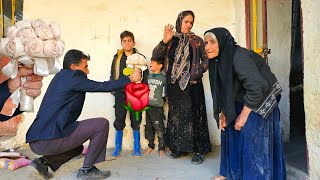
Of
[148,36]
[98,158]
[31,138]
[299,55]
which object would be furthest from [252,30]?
[31,138]

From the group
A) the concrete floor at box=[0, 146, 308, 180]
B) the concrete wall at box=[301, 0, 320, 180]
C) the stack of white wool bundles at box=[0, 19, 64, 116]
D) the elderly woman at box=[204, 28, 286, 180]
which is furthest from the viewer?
the concrete floor at box=[0, 146, 308, 180]

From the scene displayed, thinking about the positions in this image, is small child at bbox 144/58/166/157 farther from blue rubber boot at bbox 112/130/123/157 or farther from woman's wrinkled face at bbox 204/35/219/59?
woman's wrinkled face at bbox 204/35/219/59

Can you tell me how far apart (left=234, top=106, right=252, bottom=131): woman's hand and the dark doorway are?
1331 mm

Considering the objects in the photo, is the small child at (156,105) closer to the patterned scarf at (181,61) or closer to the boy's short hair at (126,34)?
the patterned scarf at (181,61)

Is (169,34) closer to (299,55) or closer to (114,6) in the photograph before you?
(114,6)

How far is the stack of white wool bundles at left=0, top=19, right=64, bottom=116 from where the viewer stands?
232cm

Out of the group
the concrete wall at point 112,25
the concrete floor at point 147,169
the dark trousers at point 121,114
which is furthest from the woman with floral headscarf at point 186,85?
the concrete wall at point 112,25

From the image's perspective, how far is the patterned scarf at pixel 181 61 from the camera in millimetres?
3914

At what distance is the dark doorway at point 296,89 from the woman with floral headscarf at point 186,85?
1.04m

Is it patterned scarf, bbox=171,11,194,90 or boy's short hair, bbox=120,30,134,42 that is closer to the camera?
patterned scarf, bbox=171,11,194,90

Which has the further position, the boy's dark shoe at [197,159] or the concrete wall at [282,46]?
the concrete wall at [282,46]

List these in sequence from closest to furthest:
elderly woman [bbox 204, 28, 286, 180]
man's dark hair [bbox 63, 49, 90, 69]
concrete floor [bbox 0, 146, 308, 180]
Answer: elderly woman [bbox 204, 28, 286, 180]
man's dark hair [bbox 63, 49, 90, 69]
concrete floor [bbox 0, 146, 308, 180]

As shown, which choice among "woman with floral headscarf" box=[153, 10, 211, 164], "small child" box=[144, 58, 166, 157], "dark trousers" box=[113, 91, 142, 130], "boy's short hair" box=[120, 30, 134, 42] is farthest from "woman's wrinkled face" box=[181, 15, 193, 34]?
"dark trousers" box=[113, 91, 142, 130]

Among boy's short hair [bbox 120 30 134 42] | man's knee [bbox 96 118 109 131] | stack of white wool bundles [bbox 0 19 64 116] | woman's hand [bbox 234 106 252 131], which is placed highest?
boy's short hair [bbox 120 30 134 42]
